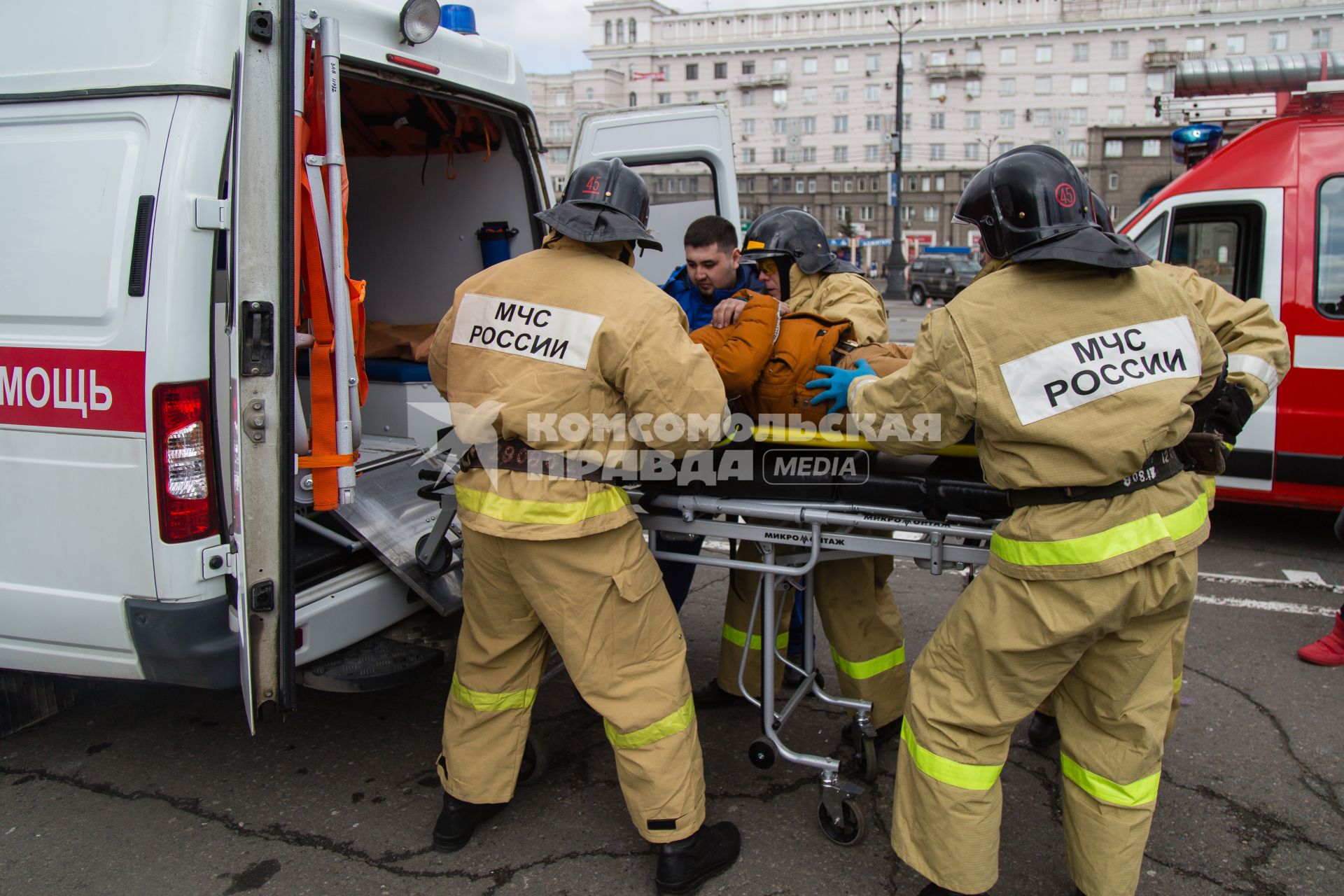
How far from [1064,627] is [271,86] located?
237 cm

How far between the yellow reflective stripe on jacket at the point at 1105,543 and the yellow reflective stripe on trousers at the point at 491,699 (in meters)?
1.44

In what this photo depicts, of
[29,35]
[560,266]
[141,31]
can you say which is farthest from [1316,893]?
[29,35]

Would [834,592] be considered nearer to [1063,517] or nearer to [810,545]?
[810,545]

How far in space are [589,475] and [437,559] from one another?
85 centimetres

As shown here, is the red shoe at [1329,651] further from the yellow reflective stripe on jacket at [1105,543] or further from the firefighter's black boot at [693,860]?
the firefighter's black boot at [693,860]

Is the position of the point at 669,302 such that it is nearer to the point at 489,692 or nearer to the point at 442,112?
the point at 489,692

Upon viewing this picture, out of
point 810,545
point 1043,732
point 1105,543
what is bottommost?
point 1043,732

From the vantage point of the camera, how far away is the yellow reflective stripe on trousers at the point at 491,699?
2760mm

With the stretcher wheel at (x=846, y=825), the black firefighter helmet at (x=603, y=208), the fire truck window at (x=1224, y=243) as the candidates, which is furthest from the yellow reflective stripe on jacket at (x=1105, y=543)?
the fire truck window at (x=1224, y=243)

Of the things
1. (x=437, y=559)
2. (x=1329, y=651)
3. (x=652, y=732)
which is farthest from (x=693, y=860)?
(x=1329, y=651)

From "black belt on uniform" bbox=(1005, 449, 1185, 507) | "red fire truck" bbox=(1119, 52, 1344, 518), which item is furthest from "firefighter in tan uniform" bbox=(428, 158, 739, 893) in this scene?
"red fire truck" bbox=(1119, 52, 1344, 518)

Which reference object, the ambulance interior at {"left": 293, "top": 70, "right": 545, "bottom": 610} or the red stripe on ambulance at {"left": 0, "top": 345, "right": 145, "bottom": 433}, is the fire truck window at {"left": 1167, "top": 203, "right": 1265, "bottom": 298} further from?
the red stripe on ambulance at {"left": 0, "top": 345, "right": 145, "bottom": 433}

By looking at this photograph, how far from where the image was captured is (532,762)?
316cm

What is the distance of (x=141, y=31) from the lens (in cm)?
260
